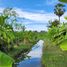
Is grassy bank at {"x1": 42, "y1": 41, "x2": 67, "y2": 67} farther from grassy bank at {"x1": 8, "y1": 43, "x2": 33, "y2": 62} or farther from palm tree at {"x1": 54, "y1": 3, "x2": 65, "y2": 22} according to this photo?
palm tree at {"x1": 54, "y1": 3, "x2": 65, "y2": 22}

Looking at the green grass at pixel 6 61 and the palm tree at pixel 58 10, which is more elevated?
the palm tree at pixel 58 10

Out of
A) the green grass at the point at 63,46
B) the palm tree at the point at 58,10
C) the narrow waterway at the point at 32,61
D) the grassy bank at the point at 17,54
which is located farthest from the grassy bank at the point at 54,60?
the palm tree at the point at 58,10

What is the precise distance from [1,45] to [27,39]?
1783 centimetres

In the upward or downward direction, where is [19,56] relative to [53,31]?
downward

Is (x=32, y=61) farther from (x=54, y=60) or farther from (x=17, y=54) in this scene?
(x=54, y=60)

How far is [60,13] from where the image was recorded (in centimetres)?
5603

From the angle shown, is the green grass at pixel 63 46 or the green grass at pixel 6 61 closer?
the green grass at pixel 63 46

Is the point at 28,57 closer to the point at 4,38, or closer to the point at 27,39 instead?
the point at 4,38

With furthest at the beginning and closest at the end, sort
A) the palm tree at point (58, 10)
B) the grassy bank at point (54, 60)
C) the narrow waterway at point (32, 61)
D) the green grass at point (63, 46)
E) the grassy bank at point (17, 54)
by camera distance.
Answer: the palm tree at point (58, 10), the grassy bank at point (17, 54), the narrow waterway at point (32, 61), the grassy bank at point (54, 60), the green grass at point (63, 46)

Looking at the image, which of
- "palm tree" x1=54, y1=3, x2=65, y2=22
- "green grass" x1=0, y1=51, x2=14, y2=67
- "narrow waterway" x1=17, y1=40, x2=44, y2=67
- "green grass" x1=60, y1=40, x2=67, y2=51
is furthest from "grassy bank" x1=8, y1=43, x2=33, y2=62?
"palm tree" x1=54, y1=3, x2=65, y2=22

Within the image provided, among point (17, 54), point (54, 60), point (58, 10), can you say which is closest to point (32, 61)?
point (17, 54)

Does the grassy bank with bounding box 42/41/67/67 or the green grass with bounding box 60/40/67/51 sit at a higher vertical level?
the green grass with bounding box 60/40/67/51

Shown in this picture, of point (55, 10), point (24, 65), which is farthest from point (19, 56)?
point (55, 10)

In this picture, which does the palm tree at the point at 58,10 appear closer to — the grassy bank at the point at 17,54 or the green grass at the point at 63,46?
the grassy bank at the point at 17,54
